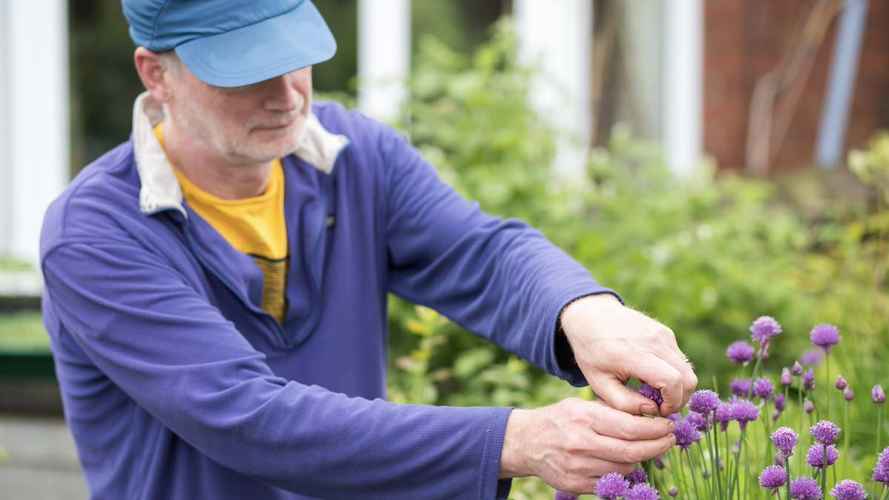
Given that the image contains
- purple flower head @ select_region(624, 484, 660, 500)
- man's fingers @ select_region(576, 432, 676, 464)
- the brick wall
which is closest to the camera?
purple flower head @ select_region(624, 484, 660, 500)

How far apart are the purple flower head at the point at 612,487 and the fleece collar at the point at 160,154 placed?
3.12 ft

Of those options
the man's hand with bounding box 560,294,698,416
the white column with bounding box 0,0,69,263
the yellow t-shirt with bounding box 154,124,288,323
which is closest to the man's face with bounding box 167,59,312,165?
the yellow t-shirt with bounding box 154,124,288,323

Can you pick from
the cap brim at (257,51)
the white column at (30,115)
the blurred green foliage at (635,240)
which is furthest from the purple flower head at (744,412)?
the white column at (30,115)

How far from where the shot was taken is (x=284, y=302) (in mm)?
2375

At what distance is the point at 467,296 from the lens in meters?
2.37

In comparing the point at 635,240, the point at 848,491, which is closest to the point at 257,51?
the point at 848,491

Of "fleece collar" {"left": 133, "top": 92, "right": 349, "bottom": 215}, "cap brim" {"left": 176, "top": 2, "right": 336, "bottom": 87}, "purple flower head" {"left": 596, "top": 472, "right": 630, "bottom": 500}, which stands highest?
"cap brim" {"left": 176, "top": 2, "right": 336, "bottom": 87}

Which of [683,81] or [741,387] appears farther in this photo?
[683,81]

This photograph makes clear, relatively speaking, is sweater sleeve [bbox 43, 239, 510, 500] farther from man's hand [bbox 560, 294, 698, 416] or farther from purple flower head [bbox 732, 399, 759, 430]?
purple flower head [bbox 732, 399, 759, 430]

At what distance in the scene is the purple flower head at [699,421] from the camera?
1719mm

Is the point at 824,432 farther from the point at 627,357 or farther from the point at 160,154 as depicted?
the point at 160,154

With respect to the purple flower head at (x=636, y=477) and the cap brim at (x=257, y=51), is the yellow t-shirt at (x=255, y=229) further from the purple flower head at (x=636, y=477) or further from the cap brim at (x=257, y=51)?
the purple flower head at (x=636, y=477)

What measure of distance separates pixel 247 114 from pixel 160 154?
210 millimetres

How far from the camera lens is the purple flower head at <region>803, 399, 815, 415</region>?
190cm
